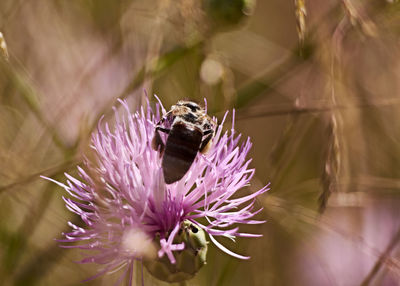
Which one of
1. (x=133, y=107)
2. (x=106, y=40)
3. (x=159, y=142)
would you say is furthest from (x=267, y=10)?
(x=159, y=142)

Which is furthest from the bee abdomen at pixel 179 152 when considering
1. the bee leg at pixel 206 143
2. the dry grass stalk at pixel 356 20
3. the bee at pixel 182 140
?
the dry grass stalk at pixel 356 20

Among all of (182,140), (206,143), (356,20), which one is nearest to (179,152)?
(182,140)

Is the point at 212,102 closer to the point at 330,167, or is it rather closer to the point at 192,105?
the point at 192,105

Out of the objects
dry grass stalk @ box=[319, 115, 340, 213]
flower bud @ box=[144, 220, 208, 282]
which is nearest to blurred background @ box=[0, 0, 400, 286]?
dry grass stalk @ box=[319, 115, 340, 213]

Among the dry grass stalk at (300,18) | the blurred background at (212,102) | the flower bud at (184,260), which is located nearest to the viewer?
the flower bud at (184,260)

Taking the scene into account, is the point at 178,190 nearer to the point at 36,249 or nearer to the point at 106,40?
the point at 36,249

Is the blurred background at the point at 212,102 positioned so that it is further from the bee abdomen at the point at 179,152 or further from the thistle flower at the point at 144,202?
the bee abdomen at the point at 179,152
